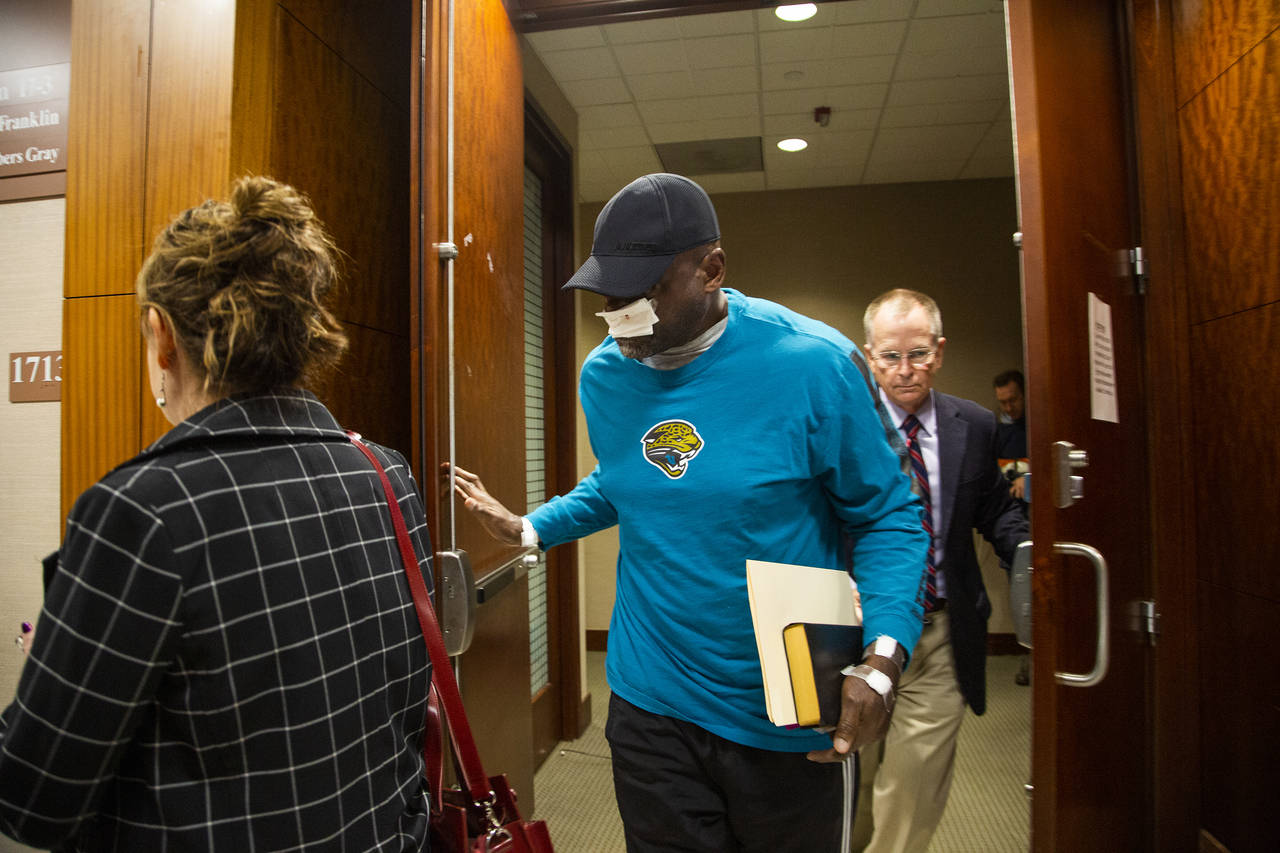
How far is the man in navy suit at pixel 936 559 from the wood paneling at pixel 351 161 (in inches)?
49.9

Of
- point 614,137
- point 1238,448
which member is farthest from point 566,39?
point 1238,448

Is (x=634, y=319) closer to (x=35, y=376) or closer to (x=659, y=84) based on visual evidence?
(x=35, y=376)

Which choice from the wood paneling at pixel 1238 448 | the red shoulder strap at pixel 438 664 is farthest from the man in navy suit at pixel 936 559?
the red shoulder strap at pixel 438 664

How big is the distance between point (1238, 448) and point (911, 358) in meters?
0.80

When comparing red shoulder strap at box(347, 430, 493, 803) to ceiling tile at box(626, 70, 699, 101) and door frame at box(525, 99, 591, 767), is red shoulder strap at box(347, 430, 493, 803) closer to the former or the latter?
door frame at box(525, 99, 591, 767)

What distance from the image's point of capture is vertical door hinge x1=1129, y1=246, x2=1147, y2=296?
1.94m

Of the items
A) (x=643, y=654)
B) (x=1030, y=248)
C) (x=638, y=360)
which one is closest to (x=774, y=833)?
(x=643, y=654)

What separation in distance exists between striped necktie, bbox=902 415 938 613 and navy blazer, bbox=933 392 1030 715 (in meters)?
0.03

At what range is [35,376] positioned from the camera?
5.81 ft

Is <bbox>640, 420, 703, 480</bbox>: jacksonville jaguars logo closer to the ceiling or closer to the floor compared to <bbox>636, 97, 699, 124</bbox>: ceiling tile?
closer to the floor

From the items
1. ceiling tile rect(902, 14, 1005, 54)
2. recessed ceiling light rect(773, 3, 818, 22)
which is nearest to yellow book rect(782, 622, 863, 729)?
recessed ceiling light rect(773, 3, 818, 22)

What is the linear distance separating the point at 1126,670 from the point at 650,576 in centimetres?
129

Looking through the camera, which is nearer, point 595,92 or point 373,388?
point 373,388

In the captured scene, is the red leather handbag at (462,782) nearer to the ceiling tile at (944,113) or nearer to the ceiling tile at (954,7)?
the ceiling tile at (954,7)
